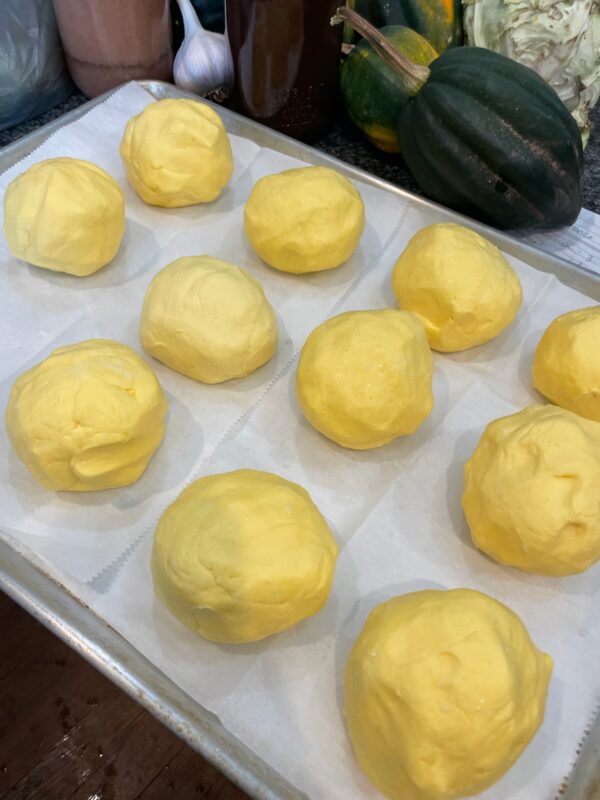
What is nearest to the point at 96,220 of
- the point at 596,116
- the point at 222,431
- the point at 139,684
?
the point at 222,431

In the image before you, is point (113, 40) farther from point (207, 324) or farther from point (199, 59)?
point (207, 324)

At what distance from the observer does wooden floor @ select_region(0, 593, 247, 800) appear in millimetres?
1464

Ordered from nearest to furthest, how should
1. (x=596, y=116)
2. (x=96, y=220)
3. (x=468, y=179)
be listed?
(x=96, y=220)
(x=468, y=179)
(x=596, y=116)

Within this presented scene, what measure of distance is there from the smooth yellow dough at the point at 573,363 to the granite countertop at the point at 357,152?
0.69m

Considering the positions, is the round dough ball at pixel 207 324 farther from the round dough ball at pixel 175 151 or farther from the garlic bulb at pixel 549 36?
the garlic bulb at pixel 549 36

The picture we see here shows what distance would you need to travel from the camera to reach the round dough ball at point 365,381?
119cm

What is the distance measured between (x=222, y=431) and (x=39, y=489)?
35cm

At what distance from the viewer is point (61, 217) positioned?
1370 millimetres

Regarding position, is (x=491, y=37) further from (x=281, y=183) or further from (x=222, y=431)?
(x=222, y=431)

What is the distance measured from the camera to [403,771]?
88 centimetres

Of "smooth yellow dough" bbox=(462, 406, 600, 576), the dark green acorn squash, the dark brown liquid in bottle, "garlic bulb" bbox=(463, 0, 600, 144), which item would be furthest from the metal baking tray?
the dark green acorn squash

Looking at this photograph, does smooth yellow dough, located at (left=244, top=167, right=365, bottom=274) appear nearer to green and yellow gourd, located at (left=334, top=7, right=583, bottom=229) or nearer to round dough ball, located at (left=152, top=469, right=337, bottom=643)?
green and yellow gourd, located at (left=334, top=7, right=583, bottom=229)

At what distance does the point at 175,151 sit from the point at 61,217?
0.33 metres

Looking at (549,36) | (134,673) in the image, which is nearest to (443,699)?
(134,673)
